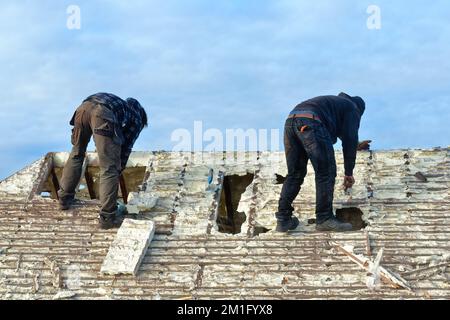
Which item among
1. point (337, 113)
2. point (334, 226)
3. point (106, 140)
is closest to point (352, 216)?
point (334, 226)

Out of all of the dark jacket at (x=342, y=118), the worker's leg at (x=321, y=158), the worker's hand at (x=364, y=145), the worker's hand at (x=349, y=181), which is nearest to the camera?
the worker's leg at (x=321, y=158)

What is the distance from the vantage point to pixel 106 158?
9.02m

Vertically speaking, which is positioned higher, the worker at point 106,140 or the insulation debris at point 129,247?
the worker at point 106,140

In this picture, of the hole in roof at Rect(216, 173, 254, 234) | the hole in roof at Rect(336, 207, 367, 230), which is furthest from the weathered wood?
the hole in roof at Rect(216, 173, 254, 234)

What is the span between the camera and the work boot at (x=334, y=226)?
859 centimetres

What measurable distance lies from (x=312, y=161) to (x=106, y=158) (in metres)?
2.26

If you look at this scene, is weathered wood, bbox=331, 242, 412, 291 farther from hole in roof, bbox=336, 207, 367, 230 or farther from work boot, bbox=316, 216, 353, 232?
hole in roof, bbox=336, 207, 367, 230

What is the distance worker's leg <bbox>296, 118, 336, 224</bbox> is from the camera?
845 cm

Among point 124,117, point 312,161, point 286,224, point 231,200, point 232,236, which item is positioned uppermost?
point 124,117

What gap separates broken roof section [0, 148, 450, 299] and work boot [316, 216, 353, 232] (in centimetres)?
9

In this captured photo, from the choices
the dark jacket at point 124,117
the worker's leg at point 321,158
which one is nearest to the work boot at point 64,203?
the dark jacket at point 124,117

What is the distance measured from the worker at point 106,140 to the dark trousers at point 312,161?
1849 mm

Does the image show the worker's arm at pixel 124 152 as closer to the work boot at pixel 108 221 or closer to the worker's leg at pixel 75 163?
the worker's leg at pixel 75 163

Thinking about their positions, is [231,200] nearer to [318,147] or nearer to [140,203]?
[140,203]
